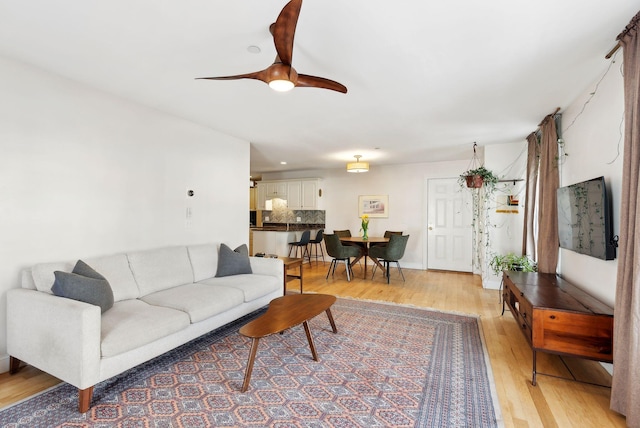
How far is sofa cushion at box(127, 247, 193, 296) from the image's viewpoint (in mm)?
3020

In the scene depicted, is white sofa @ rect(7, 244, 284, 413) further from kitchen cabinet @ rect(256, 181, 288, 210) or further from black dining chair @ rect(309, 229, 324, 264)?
kitchen cabinet @ rect(256, 181, 288, 210)

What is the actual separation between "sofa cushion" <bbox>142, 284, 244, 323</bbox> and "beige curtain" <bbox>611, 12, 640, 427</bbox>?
288 centimetres

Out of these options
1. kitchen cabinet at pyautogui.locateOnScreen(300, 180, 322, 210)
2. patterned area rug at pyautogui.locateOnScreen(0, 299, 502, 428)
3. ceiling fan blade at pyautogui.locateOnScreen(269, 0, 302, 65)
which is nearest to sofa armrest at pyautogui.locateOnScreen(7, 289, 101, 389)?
patterned area rug at pyautogui.locateOnScreen(0, 299, 502, 428)

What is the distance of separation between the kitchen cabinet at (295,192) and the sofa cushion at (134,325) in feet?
17.7

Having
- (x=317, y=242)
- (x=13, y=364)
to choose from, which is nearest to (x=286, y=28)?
(x=13, y=364)

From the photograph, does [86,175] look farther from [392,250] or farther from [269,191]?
[269,191]

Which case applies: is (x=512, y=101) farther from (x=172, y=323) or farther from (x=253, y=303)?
(x=172, y=323)

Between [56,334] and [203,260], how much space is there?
171 cm

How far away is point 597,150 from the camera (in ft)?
8.64

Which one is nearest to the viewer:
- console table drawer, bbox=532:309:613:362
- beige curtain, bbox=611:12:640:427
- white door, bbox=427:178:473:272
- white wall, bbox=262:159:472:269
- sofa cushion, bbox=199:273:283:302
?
beige curtain, bbox=611:12:640:427

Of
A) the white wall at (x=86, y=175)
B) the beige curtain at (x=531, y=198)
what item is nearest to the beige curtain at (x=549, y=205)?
the beige curtain at (x=531, y=198)

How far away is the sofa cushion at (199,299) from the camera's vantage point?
2.68 m

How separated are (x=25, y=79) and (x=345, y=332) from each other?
3.53 metres

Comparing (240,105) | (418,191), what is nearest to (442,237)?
(418,191)
